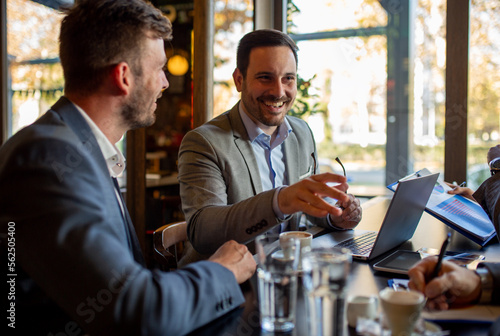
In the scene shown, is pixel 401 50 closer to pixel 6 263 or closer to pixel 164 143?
pixel 164 143

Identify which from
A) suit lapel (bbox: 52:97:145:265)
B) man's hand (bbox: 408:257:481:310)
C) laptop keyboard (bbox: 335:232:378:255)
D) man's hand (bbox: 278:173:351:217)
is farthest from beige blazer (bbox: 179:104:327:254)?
man's hand (bbox: 408:257:481:310)

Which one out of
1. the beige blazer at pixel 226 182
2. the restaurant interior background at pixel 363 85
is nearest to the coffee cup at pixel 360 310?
the beige blazer at pixel 226 182

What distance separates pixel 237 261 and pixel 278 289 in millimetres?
277

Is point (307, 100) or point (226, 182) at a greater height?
point (307, 100)

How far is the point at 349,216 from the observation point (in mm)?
1750

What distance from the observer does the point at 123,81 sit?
1233mm

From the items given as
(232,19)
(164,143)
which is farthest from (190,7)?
(164,143)

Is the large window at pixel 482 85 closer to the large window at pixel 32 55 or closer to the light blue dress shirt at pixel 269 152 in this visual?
the light blue dress shirt at pixel 269 152

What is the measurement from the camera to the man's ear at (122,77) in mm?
1211

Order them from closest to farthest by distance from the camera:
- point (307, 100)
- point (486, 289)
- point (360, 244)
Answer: point (486, 289)
point (360, 244)
point (307, 100)

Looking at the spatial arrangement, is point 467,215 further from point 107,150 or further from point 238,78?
point 107,150

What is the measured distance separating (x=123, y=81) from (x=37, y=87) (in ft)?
13.6

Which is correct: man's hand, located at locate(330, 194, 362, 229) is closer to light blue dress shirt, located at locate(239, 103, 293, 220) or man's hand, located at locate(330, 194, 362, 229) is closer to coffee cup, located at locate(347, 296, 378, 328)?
light blue dress shirt, located at locate(239, 103, 293, 220)

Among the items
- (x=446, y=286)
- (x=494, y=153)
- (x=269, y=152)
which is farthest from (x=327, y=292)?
(x=494, y=153)
